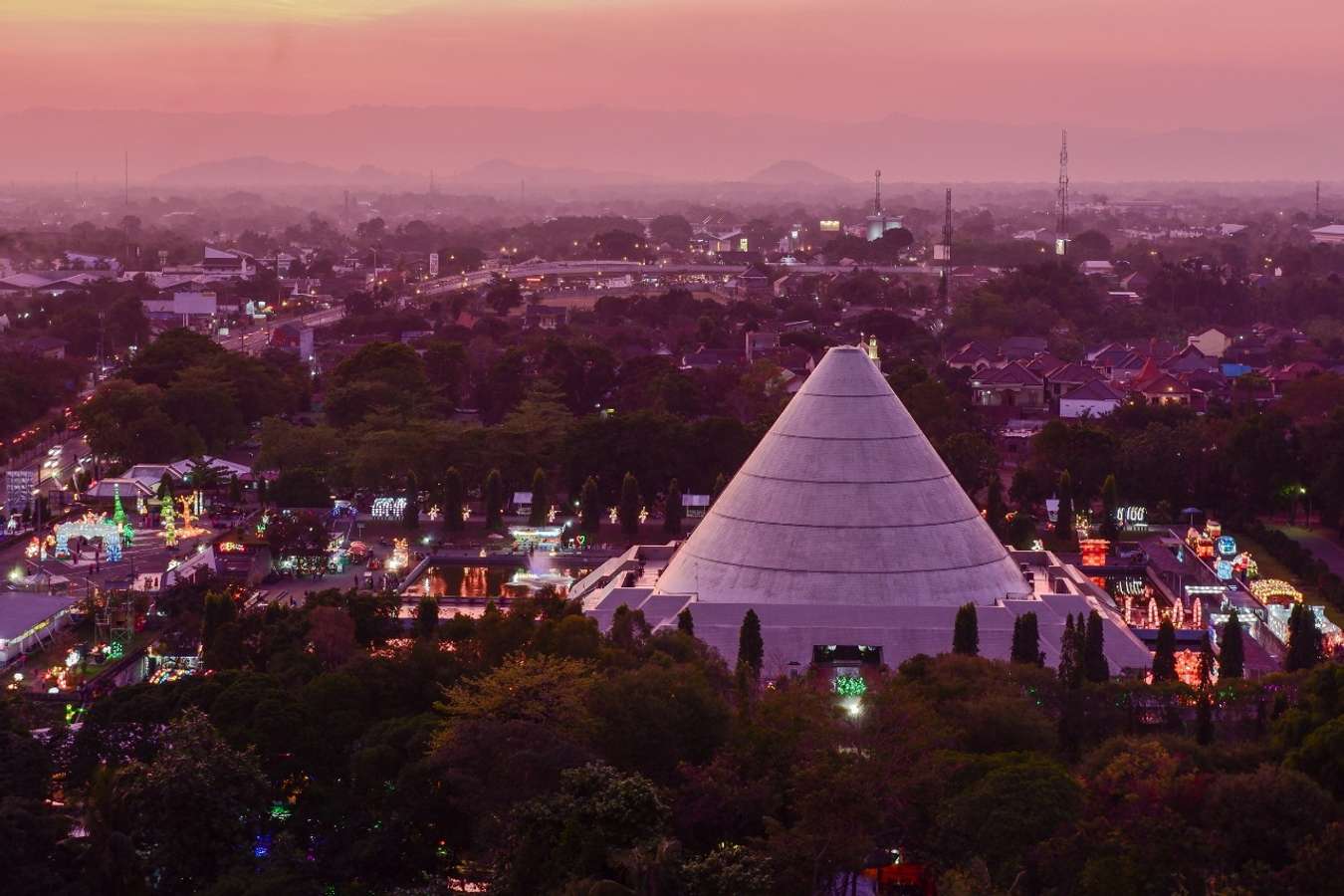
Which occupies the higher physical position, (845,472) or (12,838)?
(845,472)

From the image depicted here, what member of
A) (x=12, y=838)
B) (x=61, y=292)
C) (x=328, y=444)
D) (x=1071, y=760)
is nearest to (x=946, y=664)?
(x=1071, y=760)

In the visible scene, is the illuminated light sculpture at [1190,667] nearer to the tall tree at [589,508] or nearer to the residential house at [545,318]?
the tall tree at [589,508]

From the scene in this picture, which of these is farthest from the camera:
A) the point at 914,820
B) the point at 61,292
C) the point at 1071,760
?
the point at 61,292

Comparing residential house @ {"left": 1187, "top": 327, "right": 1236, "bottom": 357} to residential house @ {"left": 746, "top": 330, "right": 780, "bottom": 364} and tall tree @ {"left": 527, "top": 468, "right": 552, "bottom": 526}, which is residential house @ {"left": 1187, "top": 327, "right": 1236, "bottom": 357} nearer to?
residential house @ {"left": 746, "top": 330, "right": 780, "bottom": 364}

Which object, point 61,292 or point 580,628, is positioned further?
point 61,292

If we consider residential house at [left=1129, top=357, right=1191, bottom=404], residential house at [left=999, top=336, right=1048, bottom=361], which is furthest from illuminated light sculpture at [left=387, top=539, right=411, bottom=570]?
residential house at [left=999, top=336, right=1048, bottom=361]

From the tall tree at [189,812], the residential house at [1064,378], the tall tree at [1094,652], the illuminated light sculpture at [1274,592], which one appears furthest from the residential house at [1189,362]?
the tall tree at [189,812]

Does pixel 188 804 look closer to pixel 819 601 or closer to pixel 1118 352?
pixel 819 601
